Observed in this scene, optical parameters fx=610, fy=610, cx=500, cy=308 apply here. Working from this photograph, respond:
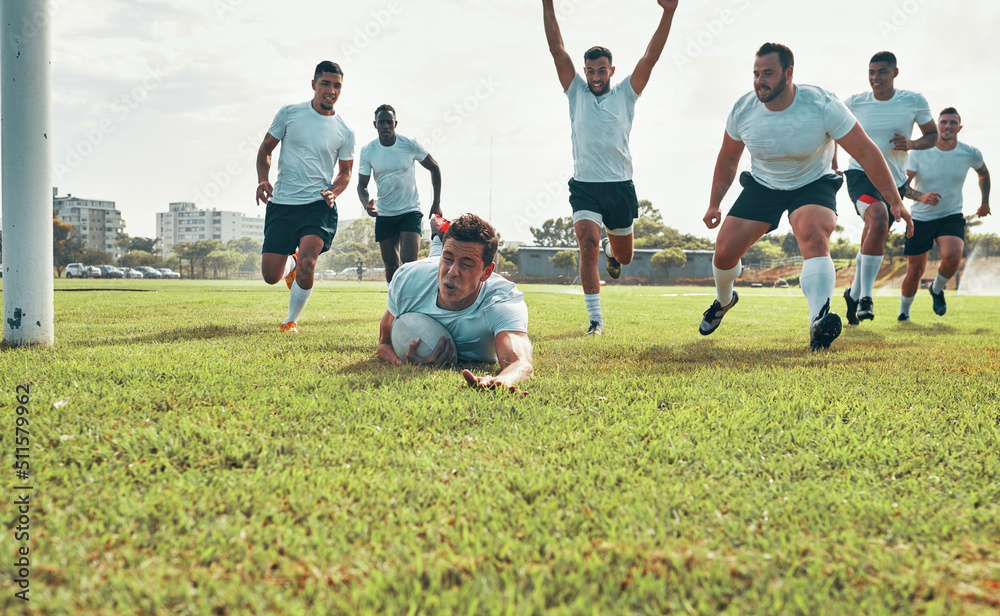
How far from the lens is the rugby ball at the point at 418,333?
3.88 meters

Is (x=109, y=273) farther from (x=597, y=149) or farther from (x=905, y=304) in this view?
(x=905, y=304)

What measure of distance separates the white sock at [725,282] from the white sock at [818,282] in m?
0.99

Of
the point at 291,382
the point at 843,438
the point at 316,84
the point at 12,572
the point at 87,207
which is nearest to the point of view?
the point at 12,572

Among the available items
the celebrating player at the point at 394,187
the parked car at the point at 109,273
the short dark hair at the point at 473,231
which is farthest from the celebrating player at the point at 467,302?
the parked car at the point at 109,273

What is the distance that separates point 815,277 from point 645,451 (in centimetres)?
360

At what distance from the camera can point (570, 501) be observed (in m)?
1.80

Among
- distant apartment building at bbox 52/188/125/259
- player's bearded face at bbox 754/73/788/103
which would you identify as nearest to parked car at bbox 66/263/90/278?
player's bearded face at bbox 754/73/788/103

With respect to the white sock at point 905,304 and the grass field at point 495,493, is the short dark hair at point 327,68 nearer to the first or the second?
the grass field at point 495,493

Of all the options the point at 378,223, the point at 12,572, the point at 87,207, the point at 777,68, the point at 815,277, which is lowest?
the point at 12,572

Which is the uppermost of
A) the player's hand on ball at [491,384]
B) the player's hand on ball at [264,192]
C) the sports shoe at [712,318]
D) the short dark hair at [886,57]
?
the short dark hair at [886,57]

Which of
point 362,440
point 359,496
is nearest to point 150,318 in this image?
point 362,440

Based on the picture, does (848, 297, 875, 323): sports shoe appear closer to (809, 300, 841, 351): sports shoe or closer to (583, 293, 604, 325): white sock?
(809, 300, 841, 351): sports shoe

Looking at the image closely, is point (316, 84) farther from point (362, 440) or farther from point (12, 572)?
point (12, 572)

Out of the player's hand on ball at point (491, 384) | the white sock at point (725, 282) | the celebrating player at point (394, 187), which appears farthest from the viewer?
the celebrating player at point (394, 187)
